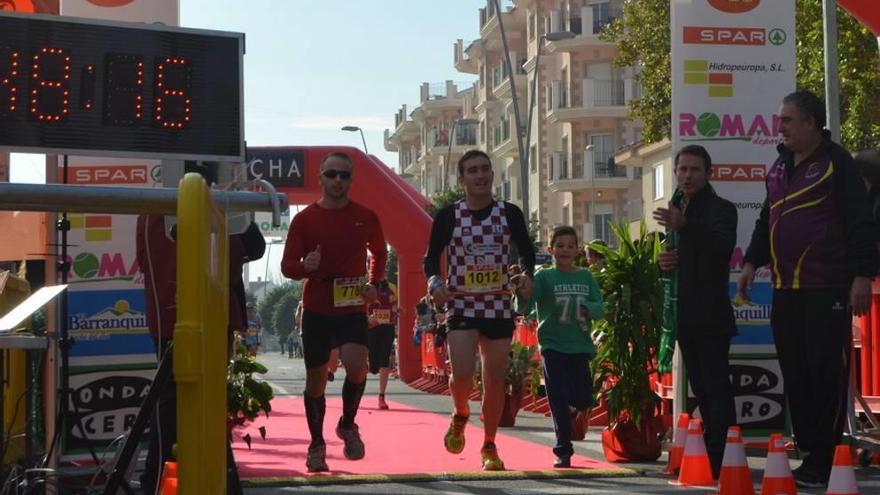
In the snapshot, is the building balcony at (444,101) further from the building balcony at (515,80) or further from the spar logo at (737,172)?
the spar logo at (737,172)

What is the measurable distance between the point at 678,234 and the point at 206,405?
6832 millimetres

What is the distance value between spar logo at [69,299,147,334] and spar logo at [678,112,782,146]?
373 centimetres

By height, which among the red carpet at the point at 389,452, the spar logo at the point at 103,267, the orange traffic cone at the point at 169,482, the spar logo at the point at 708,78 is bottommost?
the red carpet at the point at 389,452

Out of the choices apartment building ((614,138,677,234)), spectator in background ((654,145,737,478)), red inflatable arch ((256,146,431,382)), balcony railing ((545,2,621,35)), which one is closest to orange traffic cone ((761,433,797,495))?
spectator in background ((654,145,737,478))

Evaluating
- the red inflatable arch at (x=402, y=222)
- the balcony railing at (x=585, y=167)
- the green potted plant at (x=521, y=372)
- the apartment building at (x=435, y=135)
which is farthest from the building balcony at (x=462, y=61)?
the green potted plant at (x=521, y=372)

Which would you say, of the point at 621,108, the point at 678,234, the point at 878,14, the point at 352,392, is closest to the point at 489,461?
the point at 352,392

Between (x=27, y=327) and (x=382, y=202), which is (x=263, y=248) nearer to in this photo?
(x=27, y=327)

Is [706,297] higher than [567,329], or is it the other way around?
[706,297]

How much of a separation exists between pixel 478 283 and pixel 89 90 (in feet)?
12.4

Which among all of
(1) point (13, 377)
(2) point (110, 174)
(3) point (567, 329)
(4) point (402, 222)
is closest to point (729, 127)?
(3) point (567, 329)

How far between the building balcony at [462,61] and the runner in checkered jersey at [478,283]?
9296cm

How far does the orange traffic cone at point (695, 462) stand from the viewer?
9.63m

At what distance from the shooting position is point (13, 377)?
9.31 metres

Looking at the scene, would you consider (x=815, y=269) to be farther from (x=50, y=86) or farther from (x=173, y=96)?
(x=50, y=86)
